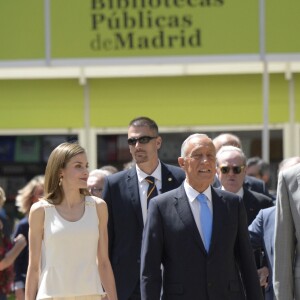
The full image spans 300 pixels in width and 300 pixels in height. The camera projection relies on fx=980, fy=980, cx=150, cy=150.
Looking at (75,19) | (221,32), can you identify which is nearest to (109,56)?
(75,19)

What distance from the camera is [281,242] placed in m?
5.84

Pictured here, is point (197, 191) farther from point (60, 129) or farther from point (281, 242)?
point (60, 129)

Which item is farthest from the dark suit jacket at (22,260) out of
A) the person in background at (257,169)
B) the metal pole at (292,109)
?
the metal pole at (292,109)

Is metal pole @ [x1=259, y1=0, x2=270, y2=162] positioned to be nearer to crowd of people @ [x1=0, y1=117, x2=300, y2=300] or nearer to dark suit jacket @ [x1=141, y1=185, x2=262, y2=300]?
crowd of people @ [x1=0, y1=117, x2=300, y2=300]

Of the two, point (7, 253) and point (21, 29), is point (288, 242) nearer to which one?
point (7, 253)

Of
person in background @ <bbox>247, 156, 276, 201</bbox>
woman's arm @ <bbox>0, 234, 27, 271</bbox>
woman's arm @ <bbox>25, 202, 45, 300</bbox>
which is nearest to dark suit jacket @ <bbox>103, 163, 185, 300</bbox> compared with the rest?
woman's arm @ <bbox>25, 202, 45, 300</bbox>

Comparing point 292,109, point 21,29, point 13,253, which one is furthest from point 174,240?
point 292,109

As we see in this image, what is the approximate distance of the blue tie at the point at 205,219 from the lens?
20.8 feet

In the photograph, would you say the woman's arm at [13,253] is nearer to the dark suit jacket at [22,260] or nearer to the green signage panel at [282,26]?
the dark suit jacket at [22,260]

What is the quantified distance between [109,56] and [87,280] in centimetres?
873

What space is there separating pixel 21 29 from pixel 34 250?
9.11m

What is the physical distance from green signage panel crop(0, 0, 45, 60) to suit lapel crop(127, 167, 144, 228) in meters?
7.39

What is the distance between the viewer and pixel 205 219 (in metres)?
6.40

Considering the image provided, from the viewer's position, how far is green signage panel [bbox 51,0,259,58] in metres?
14.9
